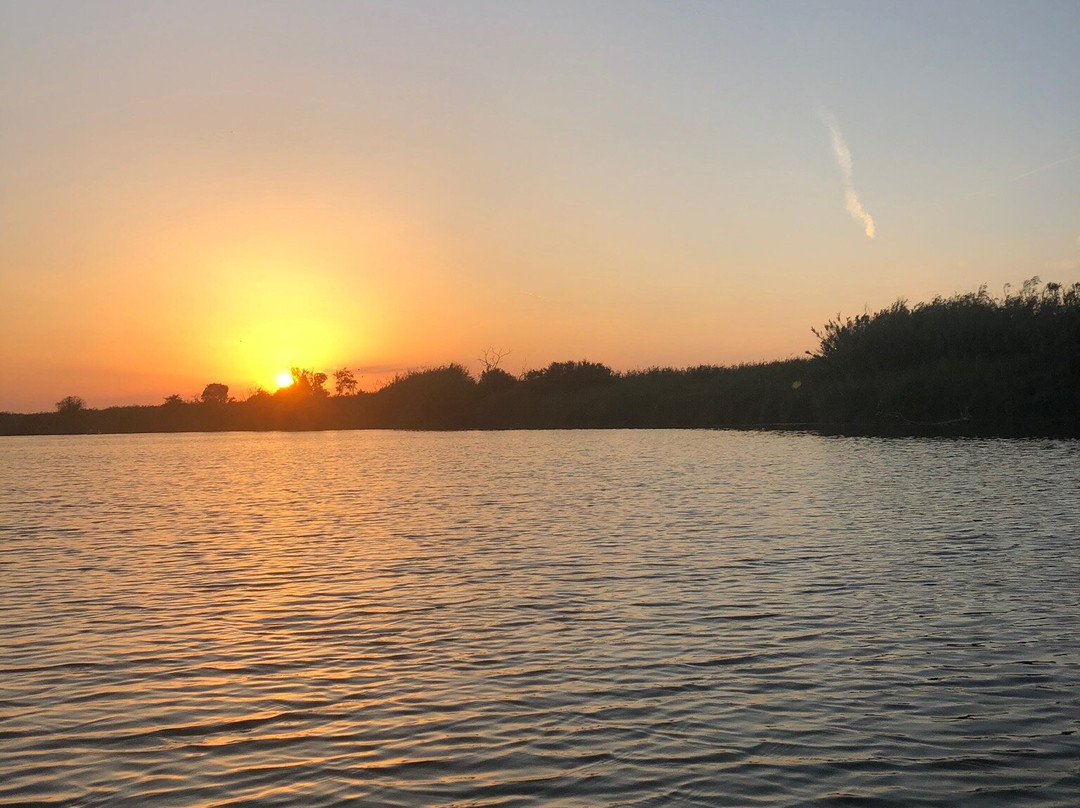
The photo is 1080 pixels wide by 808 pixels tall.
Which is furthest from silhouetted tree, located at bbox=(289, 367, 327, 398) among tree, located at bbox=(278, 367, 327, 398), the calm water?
the calm water

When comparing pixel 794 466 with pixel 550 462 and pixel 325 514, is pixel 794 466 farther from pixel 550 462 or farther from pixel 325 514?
pixel 325 514

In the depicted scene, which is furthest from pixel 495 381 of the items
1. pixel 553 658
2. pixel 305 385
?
pixel 553 658

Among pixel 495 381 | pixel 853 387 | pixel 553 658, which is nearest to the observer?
pixel 553 658

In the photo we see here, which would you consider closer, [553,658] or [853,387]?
[553,658]

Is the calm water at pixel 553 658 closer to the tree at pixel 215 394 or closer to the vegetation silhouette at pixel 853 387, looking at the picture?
the vegetation silhouette at pixel 853 387

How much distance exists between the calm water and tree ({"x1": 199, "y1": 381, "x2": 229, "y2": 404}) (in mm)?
92880

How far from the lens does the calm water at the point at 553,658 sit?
6.19 metres

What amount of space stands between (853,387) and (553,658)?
57.9 metres

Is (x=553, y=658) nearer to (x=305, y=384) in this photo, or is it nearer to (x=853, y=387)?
(x=853, y=387)

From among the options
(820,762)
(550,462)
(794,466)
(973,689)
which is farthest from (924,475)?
(820,762)

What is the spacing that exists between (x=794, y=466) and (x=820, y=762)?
27.1 m

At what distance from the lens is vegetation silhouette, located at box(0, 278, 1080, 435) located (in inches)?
2254

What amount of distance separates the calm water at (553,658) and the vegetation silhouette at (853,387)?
3776cm

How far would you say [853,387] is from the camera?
208 ft
